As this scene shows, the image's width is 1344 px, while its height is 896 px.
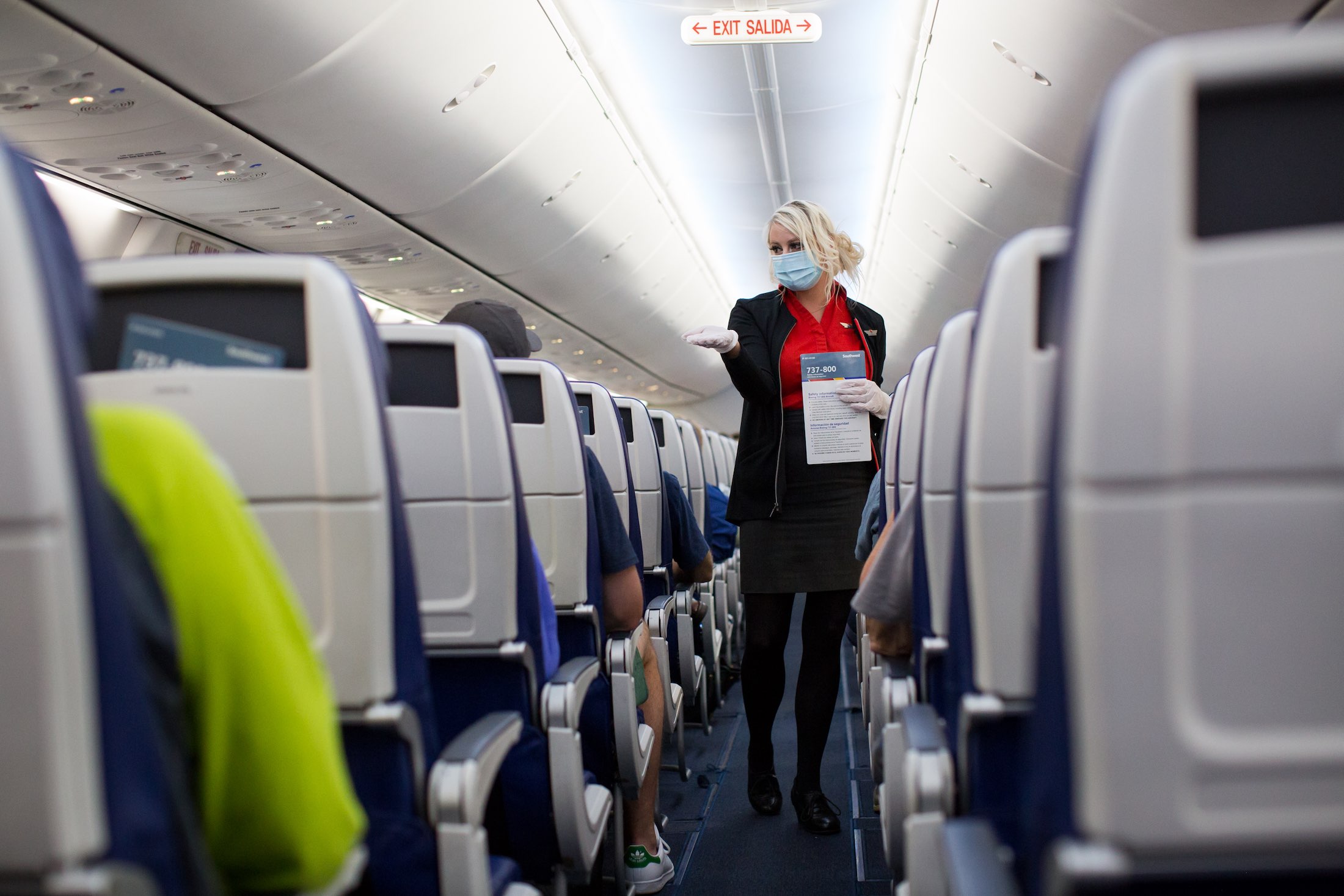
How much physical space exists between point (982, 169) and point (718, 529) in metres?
3.59

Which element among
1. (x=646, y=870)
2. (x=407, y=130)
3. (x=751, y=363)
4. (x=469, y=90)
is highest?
(x=469, y=90)

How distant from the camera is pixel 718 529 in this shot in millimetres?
6629

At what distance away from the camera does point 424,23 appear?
5219 mm

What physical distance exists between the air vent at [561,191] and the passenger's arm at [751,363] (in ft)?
18.5

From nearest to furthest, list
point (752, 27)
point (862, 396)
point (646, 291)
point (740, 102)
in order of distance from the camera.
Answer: point (862, 396) → point (752, 27) → point (740, 102) → point (646, 291)

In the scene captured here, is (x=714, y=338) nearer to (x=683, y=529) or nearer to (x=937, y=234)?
(x=683, y=529)

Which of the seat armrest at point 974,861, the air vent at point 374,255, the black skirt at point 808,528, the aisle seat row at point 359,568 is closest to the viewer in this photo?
the aisle seat row at point 359,568

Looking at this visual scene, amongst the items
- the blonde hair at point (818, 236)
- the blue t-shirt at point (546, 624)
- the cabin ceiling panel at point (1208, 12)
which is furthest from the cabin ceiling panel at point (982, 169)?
the blue t-shirt at point (546, 624)

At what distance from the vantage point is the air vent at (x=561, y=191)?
8875 millimetres

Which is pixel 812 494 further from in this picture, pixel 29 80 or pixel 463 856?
pixel 29 80

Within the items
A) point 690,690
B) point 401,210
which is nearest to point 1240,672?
point 690,690

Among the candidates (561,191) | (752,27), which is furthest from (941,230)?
(752,27)

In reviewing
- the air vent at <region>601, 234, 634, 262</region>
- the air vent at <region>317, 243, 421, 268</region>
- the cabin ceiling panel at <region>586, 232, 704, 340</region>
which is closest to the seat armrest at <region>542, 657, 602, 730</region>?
the air vent at <region>317, 243, 421, 268</region>

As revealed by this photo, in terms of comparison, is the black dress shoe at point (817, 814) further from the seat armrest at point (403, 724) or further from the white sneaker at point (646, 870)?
the seat armrest at point (403, 724)
